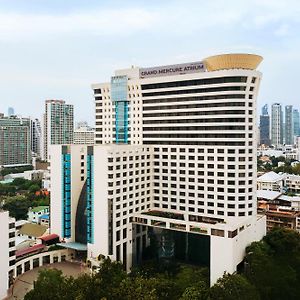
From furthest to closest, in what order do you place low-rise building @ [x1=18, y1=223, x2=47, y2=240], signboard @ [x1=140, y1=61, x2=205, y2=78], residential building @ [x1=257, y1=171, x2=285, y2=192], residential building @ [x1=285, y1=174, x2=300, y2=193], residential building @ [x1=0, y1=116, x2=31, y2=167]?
1. residential building @ [x1=0, y1=116, x2=31, y2=167]
2. residential building @ [x1=285, y1=174, x2=300, y2=193]
3. residential building @ [x1=257, y1=171, x2=285, y2=192]
4. low-rise building @ [x1=18, y1=223, x2=47, y2=240]
5. signboard @ [x1=140, y1=61, x2=205, y2=78]

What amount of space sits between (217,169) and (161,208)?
893 centimetres

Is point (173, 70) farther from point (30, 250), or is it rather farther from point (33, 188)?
point (33, 188)

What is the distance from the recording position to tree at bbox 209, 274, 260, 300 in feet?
97.0

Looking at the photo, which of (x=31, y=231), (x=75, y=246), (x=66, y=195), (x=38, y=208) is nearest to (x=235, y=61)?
(x=66, y=195)

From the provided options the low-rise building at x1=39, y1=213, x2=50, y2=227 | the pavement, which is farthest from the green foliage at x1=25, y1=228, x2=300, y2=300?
the low-rise building at x1=39, y1=213, x2=50, y2=227

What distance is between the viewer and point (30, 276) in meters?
38.4

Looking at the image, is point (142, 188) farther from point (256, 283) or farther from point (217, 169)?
point (256, 283)

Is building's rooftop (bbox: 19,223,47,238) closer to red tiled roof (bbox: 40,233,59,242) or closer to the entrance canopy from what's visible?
red tiled roof (bbox: 40,233,59,242)

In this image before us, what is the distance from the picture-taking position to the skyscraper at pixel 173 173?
39.4 m

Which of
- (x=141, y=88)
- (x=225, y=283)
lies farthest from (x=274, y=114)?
(x=225, y=283)

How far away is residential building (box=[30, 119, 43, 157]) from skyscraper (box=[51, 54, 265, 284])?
10632cm

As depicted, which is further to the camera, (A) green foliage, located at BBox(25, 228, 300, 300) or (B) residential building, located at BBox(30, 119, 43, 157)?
(B) residential building, located at BBox(30, 119, 43, 157)

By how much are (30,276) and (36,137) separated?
12098 cm

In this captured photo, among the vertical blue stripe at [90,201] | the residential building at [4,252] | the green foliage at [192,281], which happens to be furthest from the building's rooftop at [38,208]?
the residential building at [4,252]
